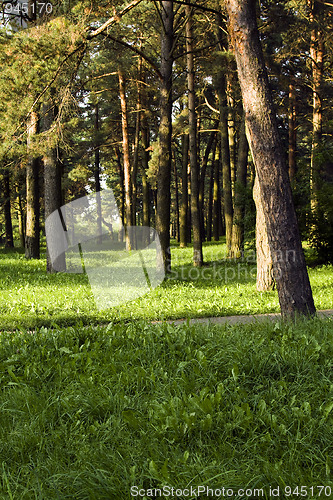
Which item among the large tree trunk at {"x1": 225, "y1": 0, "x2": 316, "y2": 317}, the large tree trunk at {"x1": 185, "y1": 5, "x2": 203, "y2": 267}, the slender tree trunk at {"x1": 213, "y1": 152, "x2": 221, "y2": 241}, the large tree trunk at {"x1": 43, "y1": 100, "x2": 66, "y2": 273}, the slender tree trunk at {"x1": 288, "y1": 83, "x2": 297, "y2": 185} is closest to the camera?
the large tree trunk at {"x1": 225, "y1": 0, "x2": 316, "y2": 317}

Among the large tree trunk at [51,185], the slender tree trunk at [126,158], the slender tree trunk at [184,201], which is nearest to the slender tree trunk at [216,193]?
the slender tree trunk at [184,201]

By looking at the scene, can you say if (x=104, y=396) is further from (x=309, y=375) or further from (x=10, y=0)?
(x=10, y=0)

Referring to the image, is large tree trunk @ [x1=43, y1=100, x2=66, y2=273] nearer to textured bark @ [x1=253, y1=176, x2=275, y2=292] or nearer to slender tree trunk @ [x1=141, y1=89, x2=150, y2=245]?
textured bark @ [x1=253, y1=176, x2=275, y2=292]

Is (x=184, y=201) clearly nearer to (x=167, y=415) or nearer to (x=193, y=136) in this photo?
(x=193, y=136)

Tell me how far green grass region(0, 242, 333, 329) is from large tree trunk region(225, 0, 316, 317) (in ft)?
7.19

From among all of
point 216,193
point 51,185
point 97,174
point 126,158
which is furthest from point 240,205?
point 97,174

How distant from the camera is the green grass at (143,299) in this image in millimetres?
7531

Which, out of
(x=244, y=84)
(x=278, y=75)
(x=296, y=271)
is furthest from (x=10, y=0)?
(x=296, y=271)

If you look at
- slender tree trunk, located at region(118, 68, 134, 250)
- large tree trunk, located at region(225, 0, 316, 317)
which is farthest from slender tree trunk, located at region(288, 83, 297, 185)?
large tree trunk, located at region(225, 0, 316, 317)

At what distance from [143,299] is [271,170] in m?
4.46

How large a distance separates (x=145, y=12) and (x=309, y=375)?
66.8 feet

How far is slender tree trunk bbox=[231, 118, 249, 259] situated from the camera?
15.9 metres

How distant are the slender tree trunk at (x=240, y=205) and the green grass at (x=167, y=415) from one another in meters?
11.4

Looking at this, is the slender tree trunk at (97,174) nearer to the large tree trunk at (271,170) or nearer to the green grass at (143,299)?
the green grass at (143,299)
